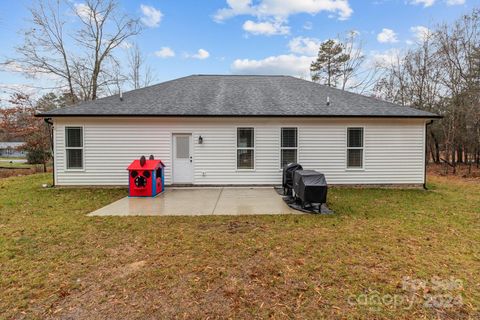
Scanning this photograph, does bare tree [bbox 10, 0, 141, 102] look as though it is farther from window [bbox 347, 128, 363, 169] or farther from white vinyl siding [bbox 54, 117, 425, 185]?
window [bbox 347, 128, 363, 169]

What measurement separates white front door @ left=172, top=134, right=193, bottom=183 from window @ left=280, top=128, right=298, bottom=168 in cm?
339

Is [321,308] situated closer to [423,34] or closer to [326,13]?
[326,13]

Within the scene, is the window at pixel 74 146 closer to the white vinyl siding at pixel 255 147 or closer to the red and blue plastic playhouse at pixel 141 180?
the white vinyl siding at pixel 255 147

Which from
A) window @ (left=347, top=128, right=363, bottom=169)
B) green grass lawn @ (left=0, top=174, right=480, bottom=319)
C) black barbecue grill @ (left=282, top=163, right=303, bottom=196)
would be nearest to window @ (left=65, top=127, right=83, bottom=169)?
green grass lawn @ (left=0, top=174, right=480, bottom=319)

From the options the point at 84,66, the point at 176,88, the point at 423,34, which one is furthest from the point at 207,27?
the point at 423,34

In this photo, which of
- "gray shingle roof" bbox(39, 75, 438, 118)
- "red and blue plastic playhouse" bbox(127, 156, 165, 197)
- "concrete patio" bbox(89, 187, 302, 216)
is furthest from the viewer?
"gray shingle roof" bbox(39, 75, 438, 118)

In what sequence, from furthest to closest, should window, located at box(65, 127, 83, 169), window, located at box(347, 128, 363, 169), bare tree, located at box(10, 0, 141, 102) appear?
bare tree, located at box(10, 0, 141, 102)
window, located at box(347, 128, 363, 169)
window, located at box(65, 127, 83, 169)

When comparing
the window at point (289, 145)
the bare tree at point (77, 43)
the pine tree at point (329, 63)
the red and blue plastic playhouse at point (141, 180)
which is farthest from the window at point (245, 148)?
the pine tree at point (329, 63)

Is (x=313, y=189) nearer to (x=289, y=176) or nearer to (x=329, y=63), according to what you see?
(x=289, y=176)

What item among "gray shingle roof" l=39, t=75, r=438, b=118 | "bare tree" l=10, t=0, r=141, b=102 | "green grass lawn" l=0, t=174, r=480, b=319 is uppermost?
"bare tree" l=10, t=0, r=141, b=102

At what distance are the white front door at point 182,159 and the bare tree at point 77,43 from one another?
12.7 meters

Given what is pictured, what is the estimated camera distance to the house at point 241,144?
8.77 meters

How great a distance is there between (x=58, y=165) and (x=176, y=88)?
5.51m

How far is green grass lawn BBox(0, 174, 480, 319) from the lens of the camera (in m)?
2.38
